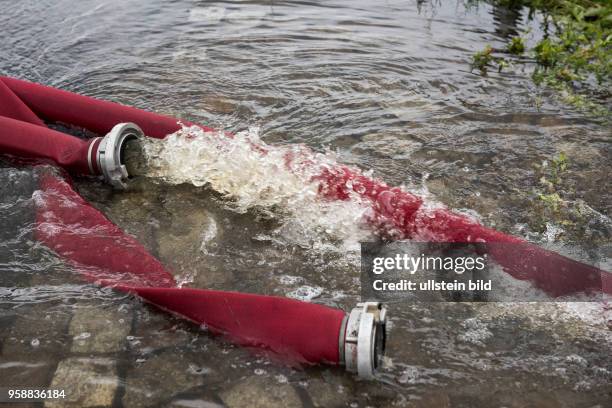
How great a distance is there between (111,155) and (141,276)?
0.97 meters

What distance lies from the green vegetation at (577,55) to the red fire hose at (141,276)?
3.58m

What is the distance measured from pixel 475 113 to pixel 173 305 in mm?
3289

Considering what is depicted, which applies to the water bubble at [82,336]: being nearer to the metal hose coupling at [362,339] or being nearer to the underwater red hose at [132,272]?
the underwater red hose at [132,272]

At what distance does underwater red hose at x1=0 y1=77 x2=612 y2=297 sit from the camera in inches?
120

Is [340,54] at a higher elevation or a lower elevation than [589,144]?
higher

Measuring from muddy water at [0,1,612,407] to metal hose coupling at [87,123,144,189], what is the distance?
167mm

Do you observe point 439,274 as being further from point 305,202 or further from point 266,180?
point 266,180

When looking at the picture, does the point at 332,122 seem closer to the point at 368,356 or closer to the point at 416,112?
the point at 416,112

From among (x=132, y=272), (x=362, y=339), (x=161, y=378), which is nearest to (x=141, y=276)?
(x=132, y=272)

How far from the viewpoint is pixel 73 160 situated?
12.5 ft

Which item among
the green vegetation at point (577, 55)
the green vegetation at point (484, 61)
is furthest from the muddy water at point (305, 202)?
the green vegetation at point (577, 55)

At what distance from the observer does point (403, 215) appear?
3410mm

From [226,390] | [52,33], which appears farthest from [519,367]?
[52,33]

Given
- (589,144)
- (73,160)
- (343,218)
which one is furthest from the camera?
(589,144)
